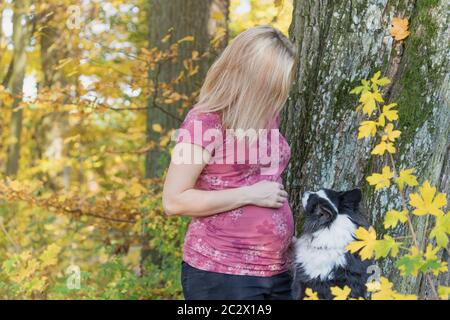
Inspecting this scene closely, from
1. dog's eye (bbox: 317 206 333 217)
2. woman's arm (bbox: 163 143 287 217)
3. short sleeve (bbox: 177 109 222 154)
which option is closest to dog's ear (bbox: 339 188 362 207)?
dog's eye (bbox: 317 206 333 217)

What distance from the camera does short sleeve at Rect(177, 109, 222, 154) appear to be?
11.2 ft

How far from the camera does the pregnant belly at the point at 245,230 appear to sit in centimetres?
352

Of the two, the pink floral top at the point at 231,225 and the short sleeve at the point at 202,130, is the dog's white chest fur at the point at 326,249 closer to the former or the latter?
the pink floral top at the point at 231,225

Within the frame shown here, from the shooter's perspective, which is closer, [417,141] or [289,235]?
[289,235]

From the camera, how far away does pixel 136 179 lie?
7.21 m

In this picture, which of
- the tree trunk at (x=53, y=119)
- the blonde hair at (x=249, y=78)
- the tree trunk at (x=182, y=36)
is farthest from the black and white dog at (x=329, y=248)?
the tree trunk at (x=53, y=119)

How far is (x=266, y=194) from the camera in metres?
3.57

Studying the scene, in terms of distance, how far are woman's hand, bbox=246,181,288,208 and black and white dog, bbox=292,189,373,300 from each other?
0.24 metres

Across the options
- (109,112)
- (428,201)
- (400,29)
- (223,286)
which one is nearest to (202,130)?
(223,286)

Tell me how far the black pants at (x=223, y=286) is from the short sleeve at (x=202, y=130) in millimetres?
625
